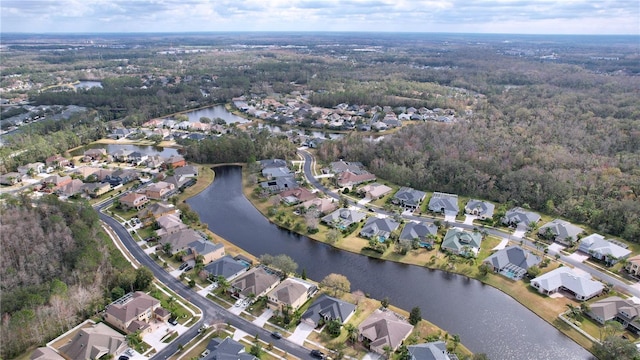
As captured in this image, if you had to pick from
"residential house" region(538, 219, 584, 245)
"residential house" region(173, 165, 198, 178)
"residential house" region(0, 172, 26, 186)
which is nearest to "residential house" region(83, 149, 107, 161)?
"residential house" region(0, 172, 26, 186)

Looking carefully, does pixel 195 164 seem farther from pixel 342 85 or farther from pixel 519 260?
pixel 342 85

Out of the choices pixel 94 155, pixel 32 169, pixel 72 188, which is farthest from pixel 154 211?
pixel 94 155

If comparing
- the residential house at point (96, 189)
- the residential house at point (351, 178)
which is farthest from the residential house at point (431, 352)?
the residential house at point (96, 189)

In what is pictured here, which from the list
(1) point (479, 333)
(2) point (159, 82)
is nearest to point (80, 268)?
(1) point (479, 333)

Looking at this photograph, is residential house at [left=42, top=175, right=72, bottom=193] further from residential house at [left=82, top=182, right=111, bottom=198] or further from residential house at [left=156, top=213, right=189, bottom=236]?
residential house at [left=156, top=213, right=189, bottom=236]

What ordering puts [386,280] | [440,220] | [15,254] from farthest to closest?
[440,220] → [386,280] → [15,254]

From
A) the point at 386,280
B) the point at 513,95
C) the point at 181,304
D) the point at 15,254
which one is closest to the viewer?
the point at 181,304

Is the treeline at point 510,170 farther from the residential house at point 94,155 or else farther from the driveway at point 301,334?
the residential house at point 94,155
